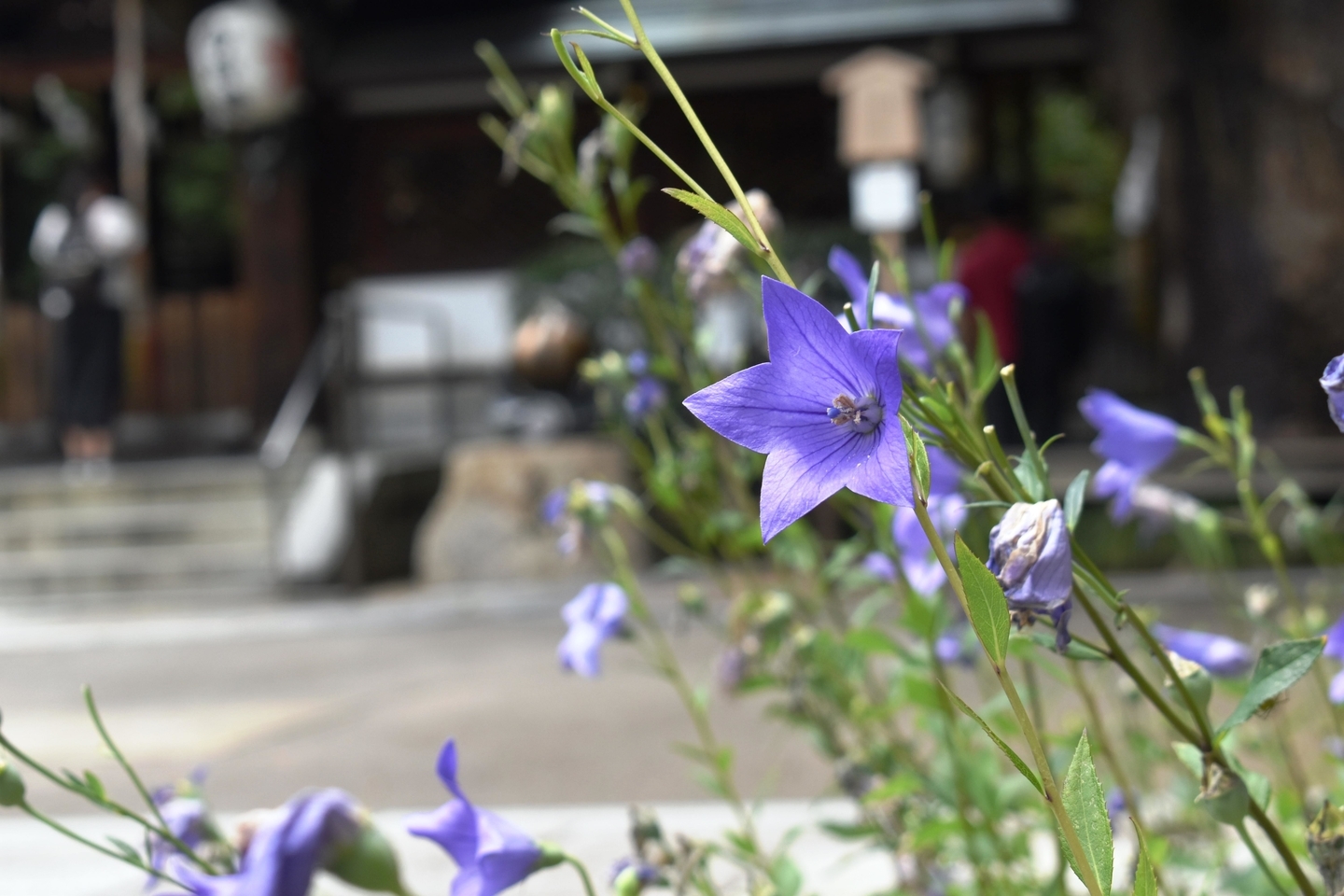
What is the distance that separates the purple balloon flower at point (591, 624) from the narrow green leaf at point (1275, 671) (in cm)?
60

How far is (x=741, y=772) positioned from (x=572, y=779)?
0.36 m

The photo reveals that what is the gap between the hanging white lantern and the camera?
28.3 feet

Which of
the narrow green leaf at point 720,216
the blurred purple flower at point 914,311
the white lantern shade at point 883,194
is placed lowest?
the blurred purple flower at point 914,311

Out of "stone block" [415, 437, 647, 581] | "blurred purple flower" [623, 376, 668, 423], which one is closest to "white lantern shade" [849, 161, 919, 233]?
"stone block" [415, 437, 647, 581]

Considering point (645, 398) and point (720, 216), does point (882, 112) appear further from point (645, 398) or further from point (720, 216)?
point (720, 216)

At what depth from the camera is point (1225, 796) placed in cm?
59

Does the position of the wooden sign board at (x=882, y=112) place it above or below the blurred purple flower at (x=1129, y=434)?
above

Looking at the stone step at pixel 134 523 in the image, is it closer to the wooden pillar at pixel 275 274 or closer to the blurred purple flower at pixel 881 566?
the wooden pillar at pixel 275 274

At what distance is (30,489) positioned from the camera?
764 cm

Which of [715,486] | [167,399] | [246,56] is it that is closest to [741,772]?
[715,486]

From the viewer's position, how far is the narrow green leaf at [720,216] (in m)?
0.46

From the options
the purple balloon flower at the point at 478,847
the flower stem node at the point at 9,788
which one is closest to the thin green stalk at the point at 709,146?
the purple balloon flower at the point at 478,847

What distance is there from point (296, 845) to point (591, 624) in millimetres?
666

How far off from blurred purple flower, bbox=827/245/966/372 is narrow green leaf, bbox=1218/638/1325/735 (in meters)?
0.31
